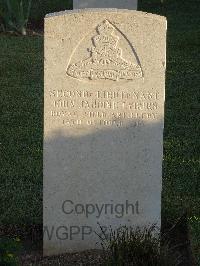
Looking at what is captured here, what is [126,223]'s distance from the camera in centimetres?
469

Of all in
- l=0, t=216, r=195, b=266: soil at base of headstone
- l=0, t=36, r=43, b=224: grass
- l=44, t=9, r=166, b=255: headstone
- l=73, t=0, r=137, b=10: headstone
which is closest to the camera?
l=44, t=9, r=166, b=255: headstone

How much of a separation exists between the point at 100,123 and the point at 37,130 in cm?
311

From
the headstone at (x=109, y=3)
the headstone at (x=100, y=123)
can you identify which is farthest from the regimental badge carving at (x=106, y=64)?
the headstone at (x=109, y=3)

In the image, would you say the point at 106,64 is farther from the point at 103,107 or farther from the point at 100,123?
the point at 100,123

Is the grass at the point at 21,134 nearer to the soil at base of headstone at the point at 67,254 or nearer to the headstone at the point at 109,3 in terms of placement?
the soil at base of headstone at the point at 67,254

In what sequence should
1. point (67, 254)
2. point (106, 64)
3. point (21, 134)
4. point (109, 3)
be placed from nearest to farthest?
point (106, 64) → point (67, 254) → point (21, 134) → point (109, 3)

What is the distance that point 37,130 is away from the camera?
24.7 ft

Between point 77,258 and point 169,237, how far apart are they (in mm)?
690

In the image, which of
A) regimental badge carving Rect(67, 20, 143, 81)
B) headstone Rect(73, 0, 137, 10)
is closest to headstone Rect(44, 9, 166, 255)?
regimental badge carving Rect(67, 20, 143, 81)

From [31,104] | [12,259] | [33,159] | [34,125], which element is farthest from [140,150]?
[31,104]

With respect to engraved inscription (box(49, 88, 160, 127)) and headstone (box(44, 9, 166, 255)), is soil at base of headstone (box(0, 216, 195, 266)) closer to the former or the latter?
headstone (box(44, 9, 166, 255))

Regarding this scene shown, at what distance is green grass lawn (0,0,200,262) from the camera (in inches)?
217

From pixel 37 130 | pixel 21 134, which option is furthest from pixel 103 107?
pixel 37 130

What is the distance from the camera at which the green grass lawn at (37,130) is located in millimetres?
5504
